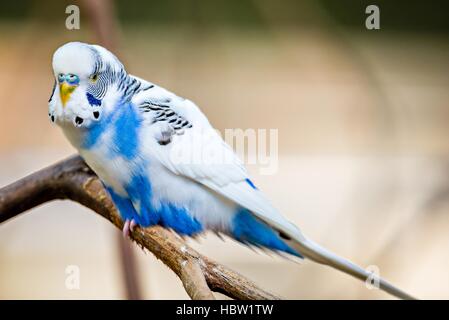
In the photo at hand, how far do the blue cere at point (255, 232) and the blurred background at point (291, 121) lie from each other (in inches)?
13.4

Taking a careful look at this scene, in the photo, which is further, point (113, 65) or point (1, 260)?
point (1, 260)

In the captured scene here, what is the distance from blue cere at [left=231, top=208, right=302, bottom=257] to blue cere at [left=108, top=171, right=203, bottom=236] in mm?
54

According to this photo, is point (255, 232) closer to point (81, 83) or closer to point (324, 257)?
point (324, 257)

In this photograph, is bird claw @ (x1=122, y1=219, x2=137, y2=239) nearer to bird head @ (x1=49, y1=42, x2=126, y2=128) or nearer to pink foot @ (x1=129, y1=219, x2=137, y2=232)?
pink foot @ (x1=129, y1=219, x2=137, y2=232)

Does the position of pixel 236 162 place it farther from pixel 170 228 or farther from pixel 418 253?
pixel 418 253

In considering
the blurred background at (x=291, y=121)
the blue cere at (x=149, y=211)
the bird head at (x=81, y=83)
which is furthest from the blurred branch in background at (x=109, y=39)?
the bird head at (x=81, y=83)

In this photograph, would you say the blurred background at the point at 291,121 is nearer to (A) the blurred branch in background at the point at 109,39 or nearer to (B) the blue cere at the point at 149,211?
(A) the blurred branch in background at the point at 109,39

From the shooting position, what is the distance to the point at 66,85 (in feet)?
2.41

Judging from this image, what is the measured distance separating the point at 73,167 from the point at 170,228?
8.1 inches

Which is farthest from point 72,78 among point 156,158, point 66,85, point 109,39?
point 109,39

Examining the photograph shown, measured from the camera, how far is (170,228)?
0.86m

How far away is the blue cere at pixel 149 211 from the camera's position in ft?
2.74

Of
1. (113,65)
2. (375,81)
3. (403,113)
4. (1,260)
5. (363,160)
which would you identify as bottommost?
(1,260)
